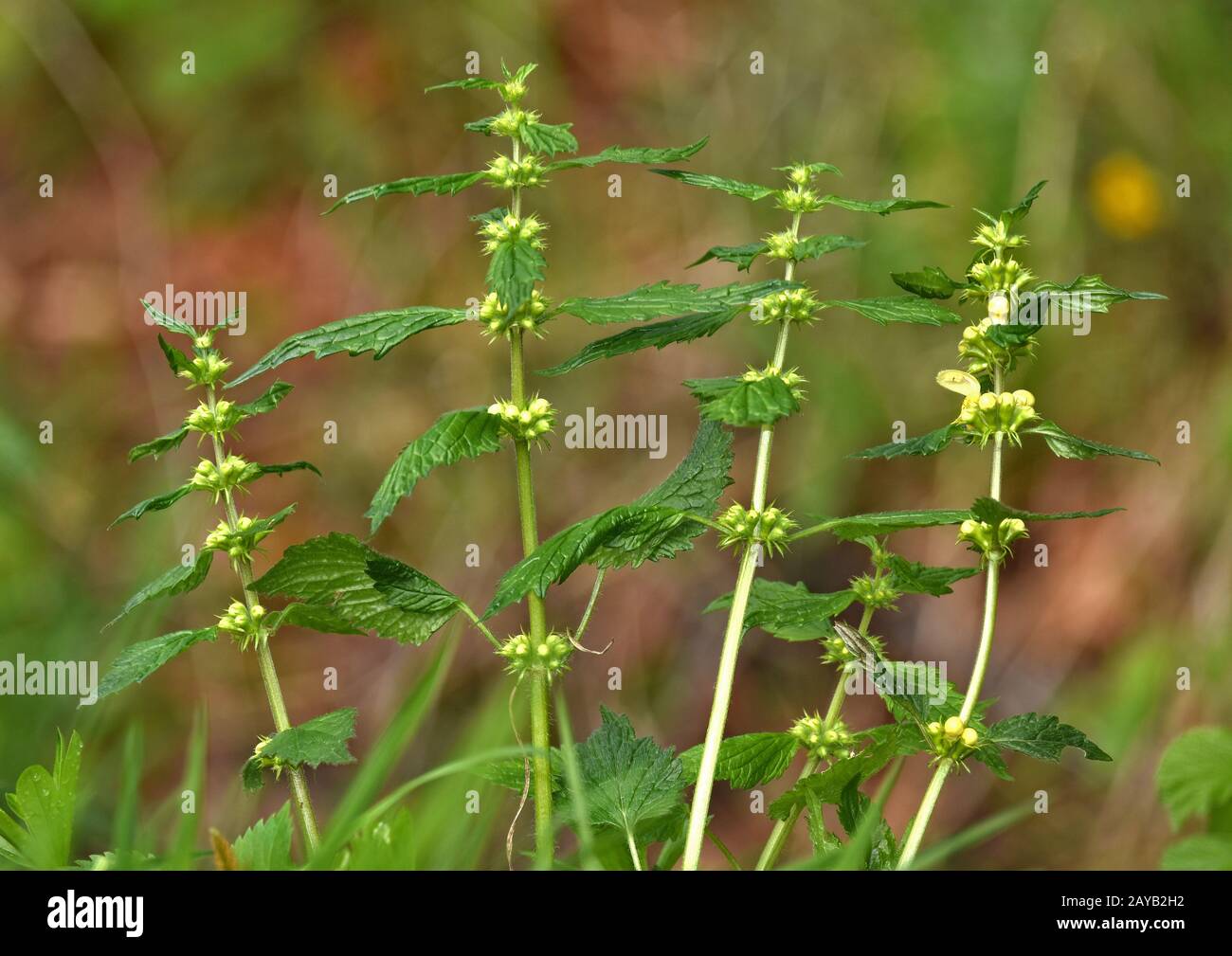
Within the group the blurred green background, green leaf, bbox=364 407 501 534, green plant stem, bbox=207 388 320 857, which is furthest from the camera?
the blurred green background

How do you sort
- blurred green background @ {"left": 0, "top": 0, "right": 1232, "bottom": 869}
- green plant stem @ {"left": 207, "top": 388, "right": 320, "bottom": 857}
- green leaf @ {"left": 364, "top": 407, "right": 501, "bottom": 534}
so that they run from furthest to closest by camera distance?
blurred green background @ {"left": 0, "top": 0, "right": 1232, "bottom": 869} → green plant stem @ {"left": 207, "top": 388, "right": 320, "bottom": 857} → green leaf @ {"left": 364, "top": 407, "right": 501, "bottom": 534}

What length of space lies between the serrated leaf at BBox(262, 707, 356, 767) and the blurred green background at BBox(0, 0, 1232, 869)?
1.28 meters

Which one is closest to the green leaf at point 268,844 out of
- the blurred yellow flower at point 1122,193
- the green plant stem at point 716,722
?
the green plant stem at point 716,722

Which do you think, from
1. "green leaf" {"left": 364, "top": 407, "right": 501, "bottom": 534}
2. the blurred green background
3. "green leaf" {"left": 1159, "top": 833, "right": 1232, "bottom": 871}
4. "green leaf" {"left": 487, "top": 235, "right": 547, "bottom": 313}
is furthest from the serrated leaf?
the blurred green background

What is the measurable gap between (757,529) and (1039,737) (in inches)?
7.0

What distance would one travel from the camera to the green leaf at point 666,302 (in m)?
0.71

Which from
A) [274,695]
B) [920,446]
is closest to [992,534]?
[920,446]

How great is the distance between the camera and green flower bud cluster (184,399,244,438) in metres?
0.78

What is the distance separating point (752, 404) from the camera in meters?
0.68

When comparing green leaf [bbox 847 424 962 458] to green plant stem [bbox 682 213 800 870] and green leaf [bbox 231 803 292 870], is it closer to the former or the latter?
green plant stem [bbox 682 213 800 870]

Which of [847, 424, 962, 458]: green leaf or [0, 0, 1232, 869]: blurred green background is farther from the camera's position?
[0, 0, 1232, 869]: blurred green background

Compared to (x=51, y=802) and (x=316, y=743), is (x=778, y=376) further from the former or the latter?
(x=51, y=802)
